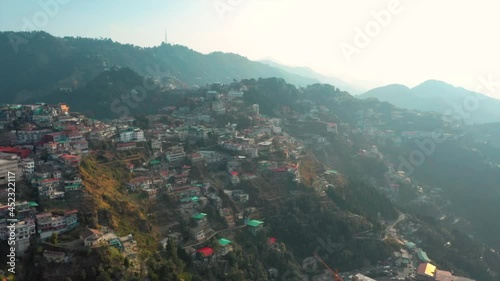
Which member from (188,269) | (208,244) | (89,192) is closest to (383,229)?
(208,244)

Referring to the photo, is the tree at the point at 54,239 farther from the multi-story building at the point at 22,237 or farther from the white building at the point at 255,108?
the white building at the point at 255,108

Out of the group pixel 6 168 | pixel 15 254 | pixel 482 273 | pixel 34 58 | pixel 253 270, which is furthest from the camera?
pixel 34 58

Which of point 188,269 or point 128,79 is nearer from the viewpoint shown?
point 188,269

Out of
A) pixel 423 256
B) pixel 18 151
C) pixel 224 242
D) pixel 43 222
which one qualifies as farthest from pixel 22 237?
pixel 423 256

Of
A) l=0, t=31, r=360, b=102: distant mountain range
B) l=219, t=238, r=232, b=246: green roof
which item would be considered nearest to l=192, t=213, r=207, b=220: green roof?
l=219, t=238, r=232, b=246: green roof

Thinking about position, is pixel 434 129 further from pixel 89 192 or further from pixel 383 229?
pixel 89 192

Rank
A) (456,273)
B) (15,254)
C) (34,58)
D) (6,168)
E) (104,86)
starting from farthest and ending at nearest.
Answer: (34,58)
(104,86)
(456,273)
(6,168)
(15,254)

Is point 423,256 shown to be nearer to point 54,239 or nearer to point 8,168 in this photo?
point 54,239

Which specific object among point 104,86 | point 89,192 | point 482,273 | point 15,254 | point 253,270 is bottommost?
point 482,273
